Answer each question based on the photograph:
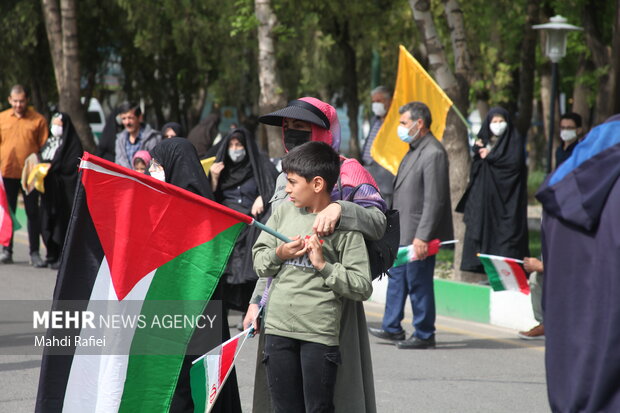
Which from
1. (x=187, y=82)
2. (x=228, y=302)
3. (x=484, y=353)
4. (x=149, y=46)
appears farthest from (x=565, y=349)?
(x=187, y=82)

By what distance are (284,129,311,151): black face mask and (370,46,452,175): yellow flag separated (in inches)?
233

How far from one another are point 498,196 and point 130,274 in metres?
6.65

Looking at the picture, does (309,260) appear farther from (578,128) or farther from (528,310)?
(578,128)

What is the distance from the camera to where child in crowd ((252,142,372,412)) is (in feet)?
13.7

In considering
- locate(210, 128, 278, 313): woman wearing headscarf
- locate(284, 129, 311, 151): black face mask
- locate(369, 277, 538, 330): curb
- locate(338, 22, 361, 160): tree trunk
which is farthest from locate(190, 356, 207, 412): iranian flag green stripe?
locate(338, 22, 361, 160): tree trunk

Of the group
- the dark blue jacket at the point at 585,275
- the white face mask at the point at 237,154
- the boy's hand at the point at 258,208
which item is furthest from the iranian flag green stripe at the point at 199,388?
the white face mask at the point at 237,154

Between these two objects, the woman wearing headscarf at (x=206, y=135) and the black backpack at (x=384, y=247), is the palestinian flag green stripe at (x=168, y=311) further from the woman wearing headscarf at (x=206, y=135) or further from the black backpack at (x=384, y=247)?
the woman wearing headscarf at (x=206, y=135)

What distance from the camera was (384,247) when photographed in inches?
172

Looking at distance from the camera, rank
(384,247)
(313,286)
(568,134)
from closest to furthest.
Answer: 1. (313,286)
2. (384,247)
3. (568,134)

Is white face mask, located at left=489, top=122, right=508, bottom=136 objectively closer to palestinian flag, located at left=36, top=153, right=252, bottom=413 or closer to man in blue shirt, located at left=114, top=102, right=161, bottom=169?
man in blue shirt, located at left=114, top=102, right=161, bottom=169

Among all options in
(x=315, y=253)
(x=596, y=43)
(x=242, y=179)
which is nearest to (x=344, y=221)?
(x=315, y=253)

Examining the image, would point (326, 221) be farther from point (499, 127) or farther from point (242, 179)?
point (499, 127)

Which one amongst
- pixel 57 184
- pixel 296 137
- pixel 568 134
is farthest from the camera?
pixel 57 184

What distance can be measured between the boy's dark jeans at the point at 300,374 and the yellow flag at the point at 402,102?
6.40 meters
